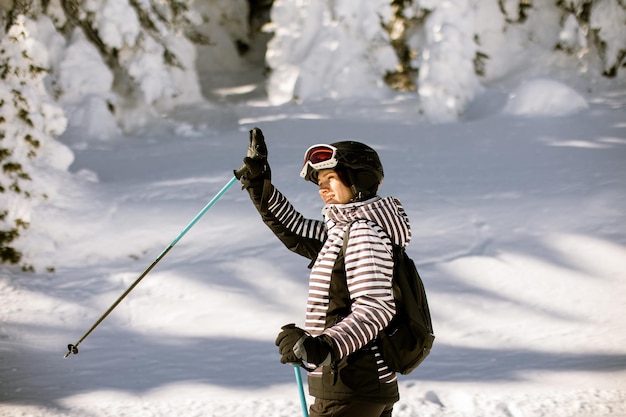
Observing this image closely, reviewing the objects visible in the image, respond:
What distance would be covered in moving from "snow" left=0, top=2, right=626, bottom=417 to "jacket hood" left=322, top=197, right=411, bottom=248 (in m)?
2.17

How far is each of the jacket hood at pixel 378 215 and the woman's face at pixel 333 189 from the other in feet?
0.10

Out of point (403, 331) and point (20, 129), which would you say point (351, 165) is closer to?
point (403, 331)

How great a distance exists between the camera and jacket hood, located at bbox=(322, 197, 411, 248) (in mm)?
2322

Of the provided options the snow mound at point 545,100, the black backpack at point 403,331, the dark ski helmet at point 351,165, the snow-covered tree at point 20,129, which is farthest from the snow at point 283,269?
the dark ski helmet at point 351,165

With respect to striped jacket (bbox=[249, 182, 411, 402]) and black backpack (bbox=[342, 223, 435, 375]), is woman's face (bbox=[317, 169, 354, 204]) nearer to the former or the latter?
striped jacket (bbox=[249, 182, 411, 402])

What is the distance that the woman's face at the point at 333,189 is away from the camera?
239 cm

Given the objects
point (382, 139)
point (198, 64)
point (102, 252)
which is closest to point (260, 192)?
point (102, 252)

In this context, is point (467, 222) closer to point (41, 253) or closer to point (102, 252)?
point (102, 252)

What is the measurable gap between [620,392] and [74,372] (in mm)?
3207

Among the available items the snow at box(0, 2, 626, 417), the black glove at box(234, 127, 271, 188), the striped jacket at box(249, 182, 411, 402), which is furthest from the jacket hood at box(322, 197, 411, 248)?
the snow at box(0, 2, 626, 417)

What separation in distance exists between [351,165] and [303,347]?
0.59 meters

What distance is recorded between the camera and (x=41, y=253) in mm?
7352

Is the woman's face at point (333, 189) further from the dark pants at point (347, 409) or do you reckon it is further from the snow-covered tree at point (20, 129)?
the snow-covered tree at point (20, 129)

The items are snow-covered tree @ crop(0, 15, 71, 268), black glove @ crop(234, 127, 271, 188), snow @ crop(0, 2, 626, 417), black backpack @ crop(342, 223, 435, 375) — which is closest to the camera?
black backpack @ crop(342, 223, 435, 375)
